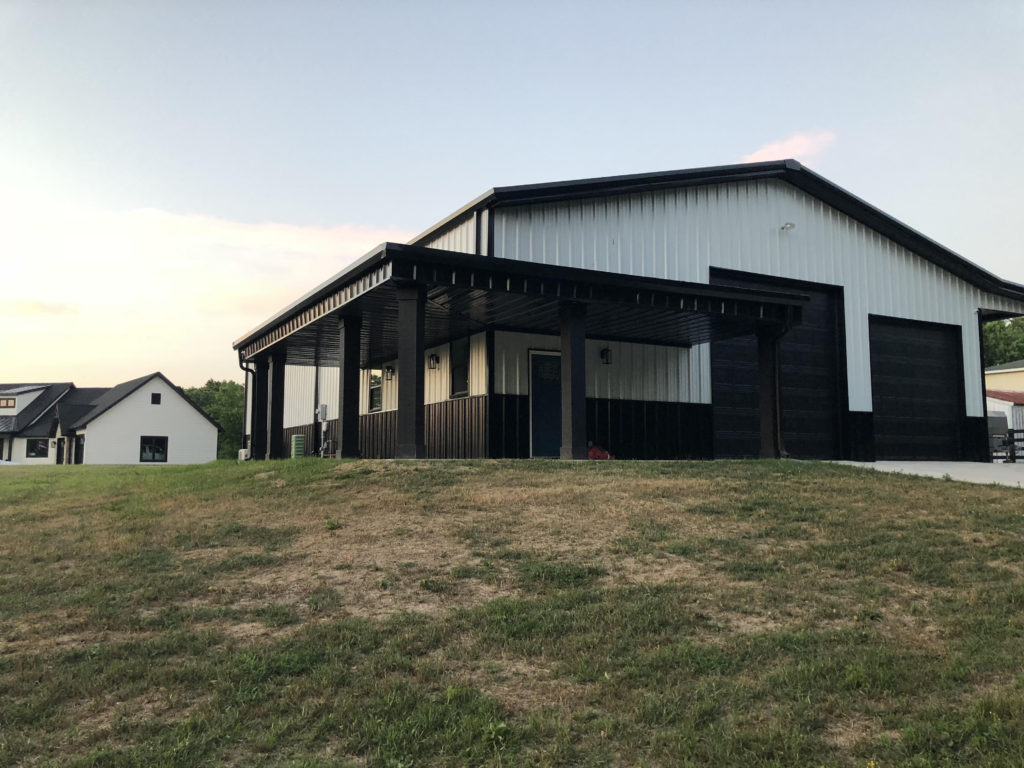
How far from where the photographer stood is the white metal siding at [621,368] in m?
15.3

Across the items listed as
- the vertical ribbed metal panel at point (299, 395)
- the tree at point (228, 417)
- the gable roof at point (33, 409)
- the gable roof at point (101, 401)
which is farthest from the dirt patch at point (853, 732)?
the tree at point (228, 417)

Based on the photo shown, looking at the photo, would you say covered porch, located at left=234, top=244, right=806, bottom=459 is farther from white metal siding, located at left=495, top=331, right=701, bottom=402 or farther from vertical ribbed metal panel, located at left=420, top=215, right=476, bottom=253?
vertical ribbed metal panel, located at left=420, top=215, right=476, bottom=253

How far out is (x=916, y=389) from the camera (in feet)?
61.6

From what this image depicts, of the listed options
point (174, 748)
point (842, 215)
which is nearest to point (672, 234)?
point (842, 215)

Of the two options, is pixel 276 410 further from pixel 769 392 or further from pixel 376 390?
pixel 769 392

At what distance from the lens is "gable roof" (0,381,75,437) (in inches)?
1693

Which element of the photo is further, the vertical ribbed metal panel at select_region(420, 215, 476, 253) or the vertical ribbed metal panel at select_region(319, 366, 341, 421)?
the vertical ribbed metal panel at select_region(319, 366, 341, 421)

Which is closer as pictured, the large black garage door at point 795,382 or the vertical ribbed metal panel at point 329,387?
the large black garage door at point 795,382

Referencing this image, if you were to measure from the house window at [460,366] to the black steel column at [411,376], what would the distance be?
171 inches

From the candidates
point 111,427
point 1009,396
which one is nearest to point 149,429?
point 111,427

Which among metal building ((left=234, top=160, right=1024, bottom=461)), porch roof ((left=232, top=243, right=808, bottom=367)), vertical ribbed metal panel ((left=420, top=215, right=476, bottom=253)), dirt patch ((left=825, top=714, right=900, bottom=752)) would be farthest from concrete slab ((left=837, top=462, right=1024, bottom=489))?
dirt patch ((left=825, top=714, right=900, bottom=752))

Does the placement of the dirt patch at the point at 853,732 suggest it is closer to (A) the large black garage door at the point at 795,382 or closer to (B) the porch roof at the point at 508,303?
(B) the porch roof at the point at 508,303

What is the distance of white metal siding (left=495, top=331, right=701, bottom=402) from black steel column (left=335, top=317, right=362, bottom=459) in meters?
3.02

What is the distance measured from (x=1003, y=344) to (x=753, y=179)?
2351 inches
